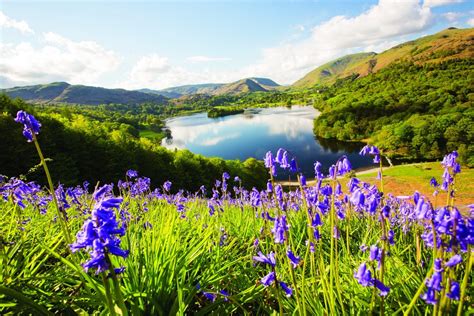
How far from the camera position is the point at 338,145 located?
3708 inches

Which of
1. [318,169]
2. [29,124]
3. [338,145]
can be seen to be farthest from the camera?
[338,145]

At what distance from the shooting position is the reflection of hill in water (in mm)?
88250

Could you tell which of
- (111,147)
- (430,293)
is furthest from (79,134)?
(430,293)

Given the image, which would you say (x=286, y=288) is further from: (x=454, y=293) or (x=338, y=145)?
(x=338, y=145)

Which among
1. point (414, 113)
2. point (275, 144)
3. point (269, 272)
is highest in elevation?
point (269, 272)

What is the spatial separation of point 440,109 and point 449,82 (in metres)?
27.7

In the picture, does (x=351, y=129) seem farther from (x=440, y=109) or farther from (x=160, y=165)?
(x=160, y=165)

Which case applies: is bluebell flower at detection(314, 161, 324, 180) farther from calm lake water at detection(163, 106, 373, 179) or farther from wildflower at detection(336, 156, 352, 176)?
calm lake water at detection(163, 106, 373, 179)

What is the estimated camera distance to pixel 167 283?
3.10 m

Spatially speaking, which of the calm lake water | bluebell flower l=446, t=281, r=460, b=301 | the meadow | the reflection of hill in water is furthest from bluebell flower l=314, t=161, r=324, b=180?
the reflection of hill in water

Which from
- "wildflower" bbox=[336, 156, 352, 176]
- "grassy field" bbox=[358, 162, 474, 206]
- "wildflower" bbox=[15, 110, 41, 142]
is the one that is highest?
"wildflower" bbox=[15, 110, 41, 142]

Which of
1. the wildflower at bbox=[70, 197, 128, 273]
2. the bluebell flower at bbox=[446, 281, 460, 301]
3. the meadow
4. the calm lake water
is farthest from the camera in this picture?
the calm lake water

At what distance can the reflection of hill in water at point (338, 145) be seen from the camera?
8825 cm

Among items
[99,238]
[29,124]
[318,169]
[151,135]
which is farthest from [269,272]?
[151,135]
